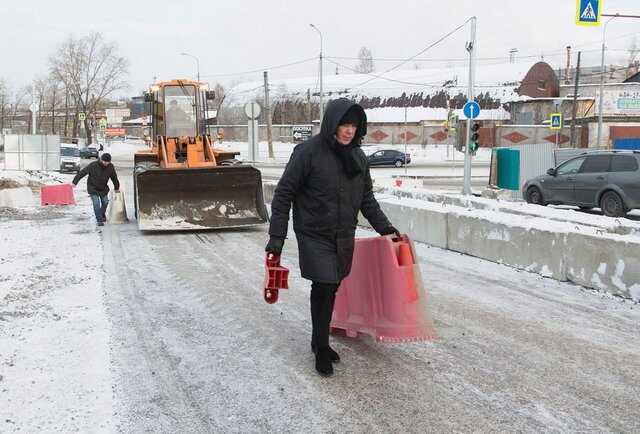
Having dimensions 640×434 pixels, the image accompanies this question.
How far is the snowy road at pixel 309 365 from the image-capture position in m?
3.79

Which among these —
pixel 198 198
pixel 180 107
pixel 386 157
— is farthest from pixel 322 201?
pixel 386 157

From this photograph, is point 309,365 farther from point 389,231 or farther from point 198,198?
point 198,198

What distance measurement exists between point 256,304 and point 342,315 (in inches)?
57.9

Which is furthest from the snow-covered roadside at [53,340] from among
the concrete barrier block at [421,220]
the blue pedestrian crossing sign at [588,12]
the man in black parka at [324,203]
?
the blue pedestrian crossing sign at [588,12]

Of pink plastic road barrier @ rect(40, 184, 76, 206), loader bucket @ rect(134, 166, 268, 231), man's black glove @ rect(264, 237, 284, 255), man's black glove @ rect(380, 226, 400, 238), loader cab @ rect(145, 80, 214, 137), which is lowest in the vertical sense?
pink plastic road barrier @ rect(40, 184, 76, 206)

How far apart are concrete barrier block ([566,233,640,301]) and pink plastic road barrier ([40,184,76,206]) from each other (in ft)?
44.1

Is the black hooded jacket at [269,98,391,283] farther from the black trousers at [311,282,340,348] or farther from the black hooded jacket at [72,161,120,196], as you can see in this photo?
the black hooded jacket at [72,161,120,196]

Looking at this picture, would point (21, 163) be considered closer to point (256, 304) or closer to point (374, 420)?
point (256, 304)

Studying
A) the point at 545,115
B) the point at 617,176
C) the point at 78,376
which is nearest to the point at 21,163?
the point at 617,176

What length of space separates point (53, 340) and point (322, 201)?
101 inches

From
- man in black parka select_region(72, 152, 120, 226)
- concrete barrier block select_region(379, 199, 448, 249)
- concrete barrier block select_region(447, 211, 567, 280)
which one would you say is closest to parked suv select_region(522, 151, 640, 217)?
concrete barrier block select_region(379, 199, 448, 249)

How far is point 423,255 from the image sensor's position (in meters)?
9.45

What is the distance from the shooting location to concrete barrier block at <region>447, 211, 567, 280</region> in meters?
7.66

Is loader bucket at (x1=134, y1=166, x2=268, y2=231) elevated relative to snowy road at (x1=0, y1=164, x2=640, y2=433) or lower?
elevated
